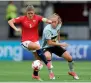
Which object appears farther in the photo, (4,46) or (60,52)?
(4,46)

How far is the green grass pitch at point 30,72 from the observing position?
14.8 metres

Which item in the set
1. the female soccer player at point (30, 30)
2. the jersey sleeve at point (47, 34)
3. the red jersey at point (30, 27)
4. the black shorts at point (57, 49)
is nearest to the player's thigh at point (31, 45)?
the female soccer player at point (30, 30)

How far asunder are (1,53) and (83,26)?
25.8 ft

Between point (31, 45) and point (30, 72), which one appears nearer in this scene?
point (31, 45)

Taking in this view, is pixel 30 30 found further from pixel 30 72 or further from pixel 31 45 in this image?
pixel 30 72

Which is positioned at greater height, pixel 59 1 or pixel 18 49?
pixel 59 1

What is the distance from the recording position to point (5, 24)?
30047mm

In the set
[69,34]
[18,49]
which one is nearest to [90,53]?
[18,49]

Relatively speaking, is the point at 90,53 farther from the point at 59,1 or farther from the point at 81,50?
the point at 59,1

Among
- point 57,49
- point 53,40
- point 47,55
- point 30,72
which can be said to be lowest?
point 30,72

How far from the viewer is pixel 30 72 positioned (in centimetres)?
1777

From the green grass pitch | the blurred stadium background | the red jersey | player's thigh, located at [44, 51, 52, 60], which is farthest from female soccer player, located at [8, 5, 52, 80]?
the blurred stadium background

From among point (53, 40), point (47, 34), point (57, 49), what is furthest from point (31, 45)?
point (57, 49)

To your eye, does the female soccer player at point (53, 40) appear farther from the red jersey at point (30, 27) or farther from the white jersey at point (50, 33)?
the red jersey at point (30, 27)
